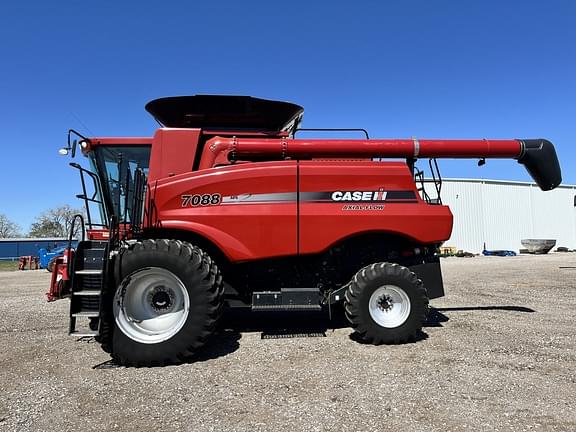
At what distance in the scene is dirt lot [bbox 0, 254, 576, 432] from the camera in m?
3.47

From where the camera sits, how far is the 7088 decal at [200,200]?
18.6 ft

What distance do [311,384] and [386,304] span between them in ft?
6.29

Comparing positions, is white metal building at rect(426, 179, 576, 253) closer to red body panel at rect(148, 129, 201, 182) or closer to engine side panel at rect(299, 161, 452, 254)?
engine side panel at rect(299, 161, 452, 254)

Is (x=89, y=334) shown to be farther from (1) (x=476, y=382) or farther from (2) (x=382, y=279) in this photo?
(1) (x=476, y=382)

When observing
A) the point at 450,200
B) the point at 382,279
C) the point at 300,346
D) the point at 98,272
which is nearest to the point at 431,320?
the point at 382,279

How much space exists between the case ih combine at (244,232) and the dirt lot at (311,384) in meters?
0.48

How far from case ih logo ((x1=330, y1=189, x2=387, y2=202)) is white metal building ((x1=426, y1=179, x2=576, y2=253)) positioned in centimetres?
3641

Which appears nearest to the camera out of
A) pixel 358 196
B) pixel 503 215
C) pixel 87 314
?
pixel 87 314

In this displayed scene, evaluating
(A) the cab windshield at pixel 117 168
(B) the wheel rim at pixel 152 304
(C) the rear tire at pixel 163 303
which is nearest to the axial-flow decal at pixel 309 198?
(C) the rear tire at pixel 163 303

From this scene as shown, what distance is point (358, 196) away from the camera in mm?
5883

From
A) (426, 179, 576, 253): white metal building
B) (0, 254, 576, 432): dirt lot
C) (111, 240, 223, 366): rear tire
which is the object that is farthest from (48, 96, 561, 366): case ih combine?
(426, 179, 576, 253): white metal building

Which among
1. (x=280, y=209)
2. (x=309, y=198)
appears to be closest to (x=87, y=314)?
(x=280, y=209)

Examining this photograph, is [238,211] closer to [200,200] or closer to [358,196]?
[200,200]

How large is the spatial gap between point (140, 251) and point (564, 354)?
509 centimetres
